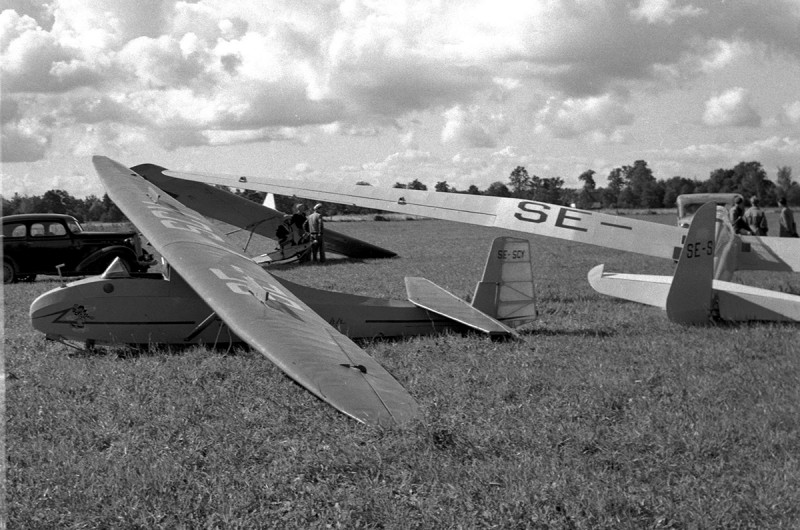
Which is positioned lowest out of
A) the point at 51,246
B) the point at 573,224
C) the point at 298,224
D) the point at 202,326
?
the point at 202,326

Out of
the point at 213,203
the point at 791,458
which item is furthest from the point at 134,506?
the point at 213,203

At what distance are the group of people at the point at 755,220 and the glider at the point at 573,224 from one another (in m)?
4.47

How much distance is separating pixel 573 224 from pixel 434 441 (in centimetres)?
661

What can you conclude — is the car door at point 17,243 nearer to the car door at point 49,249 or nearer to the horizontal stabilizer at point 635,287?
the car door at point 49,249

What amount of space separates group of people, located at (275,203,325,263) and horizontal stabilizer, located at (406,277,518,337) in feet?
30.0

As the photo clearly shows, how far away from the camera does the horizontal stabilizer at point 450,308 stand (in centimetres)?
733

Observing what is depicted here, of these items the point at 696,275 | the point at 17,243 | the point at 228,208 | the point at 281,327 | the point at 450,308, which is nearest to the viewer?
the point at 281,327

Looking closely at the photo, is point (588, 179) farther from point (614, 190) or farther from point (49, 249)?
point (49, 249)

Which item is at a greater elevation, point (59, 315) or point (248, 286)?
point (248, 286)

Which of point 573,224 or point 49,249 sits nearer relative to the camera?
point 573,224

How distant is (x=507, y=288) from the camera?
8.16 m

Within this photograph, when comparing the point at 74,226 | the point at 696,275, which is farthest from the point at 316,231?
the point at 696,275

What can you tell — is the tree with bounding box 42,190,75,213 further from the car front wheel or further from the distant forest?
the distant forest

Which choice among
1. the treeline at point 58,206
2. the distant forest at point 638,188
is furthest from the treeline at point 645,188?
the treeline at point 58,206
